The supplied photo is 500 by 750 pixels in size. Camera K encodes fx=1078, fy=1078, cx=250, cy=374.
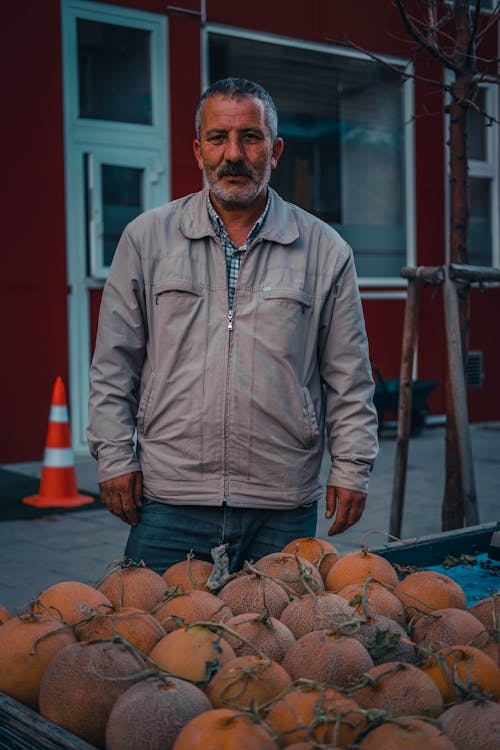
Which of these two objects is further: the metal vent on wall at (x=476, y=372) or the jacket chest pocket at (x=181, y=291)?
the metal vent on wall at (x=476, y=372)

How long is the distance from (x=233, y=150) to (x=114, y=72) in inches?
298

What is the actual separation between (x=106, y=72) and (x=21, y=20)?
100 centimetres

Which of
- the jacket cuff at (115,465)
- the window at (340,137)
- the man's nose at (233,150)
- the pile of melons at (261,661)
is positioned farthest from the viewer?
the window at (340,137)

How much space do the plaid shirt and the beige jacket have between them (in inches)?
1.0

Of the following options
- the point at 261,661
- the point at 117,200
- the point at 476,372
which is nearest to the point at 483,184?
the point at 476,372

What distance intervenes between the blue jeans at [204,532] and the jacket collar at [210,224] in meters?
0.80

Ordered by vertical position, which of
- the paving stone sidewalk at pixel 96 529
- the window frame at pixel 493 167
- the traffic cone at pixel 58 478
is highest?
the window frame at pixel 493 167

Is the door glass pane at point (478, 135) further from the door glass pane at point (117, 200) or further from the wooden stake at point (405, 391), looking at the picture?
the wooden stake at point (405, 391)

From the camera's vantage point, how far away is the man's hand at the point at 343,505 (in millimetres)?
3207

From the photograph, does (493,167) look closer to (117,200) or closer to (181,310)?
(117,200)

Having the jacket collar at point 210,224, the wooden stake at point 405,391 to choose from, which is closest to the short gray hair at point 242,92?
the jacket collar at point 210,224

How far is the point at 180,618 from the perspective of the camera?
2.12 meters

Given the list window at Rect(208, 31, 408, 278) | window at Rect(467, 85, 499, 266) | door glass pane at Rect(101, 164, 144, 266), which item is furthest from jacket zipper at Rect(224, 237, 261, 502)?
window at Rect(467, 85, 499, 266)

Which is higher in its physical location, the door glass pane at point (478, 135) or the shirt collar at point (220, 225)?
the door glass pane at point (478, 135)
